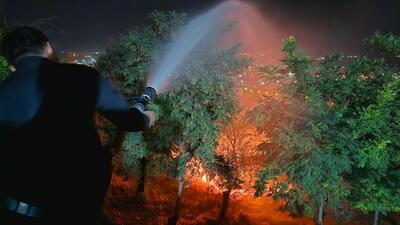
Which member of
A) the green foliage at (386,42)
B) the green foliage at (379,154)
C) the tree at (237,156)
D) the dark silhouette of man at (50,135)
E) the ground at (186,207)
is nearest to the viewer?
the dark silhouette of man at (50,135)

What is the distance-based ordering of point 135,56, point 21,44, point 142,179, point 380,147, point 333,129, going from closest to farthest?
point 21,44 < point 380,147 < point 333,129 < point 135,56 < point 142,179

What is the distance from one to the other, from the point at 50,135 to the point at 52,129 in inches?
1.6

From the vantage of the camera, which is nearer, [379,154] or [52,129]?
[52,129]

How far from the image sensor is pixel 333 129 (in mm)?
14758

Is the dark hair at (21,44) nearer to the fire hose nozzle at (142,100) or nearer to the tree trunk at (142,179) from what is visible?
the fire hose nozzle at (142,100)

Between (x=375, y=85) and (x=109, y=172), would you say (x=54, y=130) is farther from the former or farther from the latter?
(x=375, y=85)

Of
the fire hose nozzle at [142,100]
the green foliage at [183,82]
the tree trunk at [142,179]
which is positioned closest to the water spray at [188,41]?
the green foliage at [183,82]

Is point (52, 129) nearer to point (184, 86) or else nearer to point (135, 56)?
point (184, 86)

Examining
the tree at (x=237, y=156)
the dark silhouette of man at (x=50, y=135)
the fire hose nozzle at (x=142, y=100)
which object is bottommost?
the dark silhouette of man at (x=50, y=135)

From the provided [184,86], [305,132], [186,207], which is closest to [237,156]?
[186,207]

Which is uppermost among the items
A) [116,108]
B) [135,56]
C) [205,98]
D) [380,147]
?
[135,56]

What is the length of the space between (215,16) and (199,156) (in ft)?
27.9

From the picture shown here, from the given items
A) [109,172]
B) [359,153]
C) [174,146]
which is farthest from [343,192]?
[109,172]

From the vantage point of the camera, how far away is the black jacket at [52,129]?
2.19 meters
